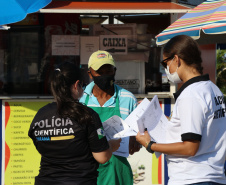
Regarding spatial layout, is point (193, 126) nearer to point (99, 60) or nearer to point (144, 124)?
point (144, 124)

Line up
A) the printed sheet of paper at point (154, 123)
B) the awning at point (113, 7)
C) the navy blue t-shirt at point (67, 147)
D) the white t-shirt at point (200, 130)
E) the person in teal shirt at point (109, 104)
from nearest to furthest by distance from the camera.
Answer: the white t-shirt at point (200, 130), the navy blue t-shirt at point (67, 147), the printed sheet of paper at point (154, 123), the person in teal shirt at point (109, 104), the awning at point (113, 7)

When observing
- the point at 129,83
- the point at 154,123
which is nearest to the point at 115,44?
the point at 129,83

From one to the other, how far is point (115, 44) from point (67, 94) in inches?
139

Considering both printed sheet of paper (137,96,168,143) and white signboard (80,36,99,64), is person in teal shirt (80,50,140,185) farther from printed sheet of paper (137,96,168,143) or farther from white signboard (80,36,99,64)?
Answer: white signboard (80,36,99,64)

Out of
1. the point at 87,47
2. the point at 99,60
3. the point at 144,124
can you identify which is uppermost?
the point at 87,47

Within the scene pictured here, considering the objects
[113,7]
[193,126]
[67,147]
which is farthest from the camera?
[113,7]

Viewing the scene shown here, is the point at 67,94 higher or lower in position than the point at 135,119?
higher

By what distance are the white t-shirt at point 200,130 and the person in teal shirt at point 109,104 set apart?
3.07 ft

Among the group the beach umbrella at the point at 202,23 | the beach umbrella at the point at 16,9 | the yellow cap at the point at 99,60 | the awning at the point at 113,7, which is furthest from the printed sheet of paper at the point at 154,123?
the awning at the point at 113,7

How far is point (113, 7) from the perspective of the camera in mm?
5652

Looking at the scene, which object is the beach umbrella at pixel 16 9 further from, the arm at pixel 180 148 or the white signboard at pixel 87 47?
the arm at pixel 180 148

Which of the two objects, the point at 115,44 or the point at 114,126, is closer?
the point at 114,126

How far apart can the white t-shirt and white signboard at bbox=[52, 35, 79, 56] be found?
370 cm

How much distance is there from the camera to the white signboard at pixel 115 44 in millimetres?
6102
